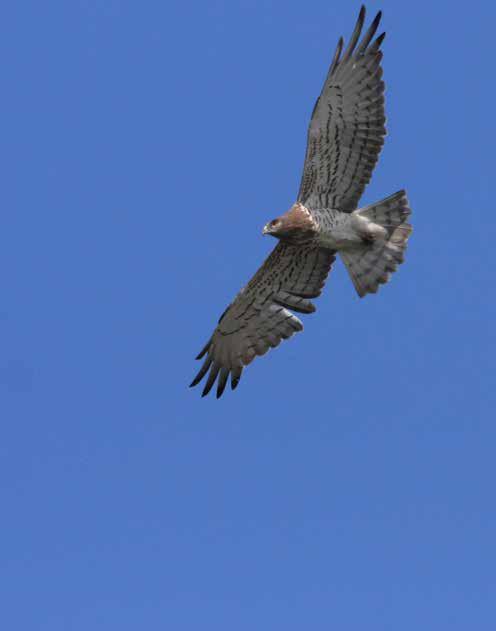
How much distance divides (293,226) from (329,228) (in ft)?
1.42

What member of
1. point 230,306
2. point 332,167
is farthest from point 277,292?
point 332,167

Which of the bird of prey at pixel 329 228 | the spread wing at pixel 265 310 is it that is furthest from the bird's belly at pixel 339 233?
the spread wing at pixel 265 310

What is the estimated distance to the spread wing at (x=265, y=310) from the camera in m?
16.2

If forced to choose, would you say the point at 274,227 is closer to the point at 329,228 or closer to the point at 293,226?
the point at 293,226

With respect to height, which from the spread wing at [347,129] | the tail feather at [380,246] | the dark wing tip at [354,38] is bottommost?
the tail feather at [380,246]

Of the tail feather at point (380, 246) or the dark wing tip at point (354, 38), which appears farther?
the tail feather at point (380, 246)

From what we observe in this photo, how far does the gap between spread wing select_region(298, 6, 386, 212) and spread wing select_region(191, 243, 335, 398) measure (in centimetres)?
82

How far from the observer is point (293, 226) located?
49.9 feet

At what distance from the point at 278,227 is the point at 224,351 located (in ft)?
7.04

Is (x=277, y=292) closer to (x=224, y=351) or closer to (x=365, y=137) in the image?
(x=224, y=351)

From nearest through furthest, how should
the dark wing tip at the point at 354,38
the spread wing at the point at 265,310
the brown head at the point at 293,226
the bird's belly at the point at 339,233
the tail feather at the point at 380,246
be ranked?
the dark wing tip at the point at 354,38
the brown head at the point at 293,226
the bird's belly at the point at 339,233
the tail feather at the point at 380,246
the spread wing at the point at 265,310

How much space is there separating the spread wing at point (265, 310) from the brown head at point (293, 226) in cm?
57

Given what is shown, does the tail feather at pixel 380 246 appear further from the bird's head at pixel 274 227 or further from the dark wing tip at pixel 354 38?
the dark wing tip at pixel 354 38

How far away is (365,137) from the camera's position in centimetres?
1515
